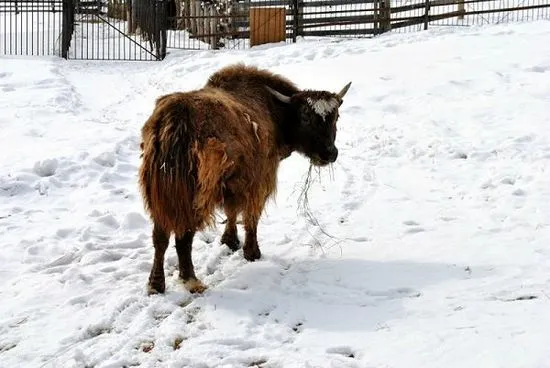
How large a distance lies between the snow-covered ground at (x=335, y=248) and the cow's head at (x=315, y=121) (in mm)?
769

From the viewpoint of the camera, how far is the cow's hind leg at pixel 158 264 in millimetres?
4742

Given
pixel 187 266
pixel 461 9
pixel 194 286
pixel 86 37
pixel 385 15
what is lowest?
pixel 194 286

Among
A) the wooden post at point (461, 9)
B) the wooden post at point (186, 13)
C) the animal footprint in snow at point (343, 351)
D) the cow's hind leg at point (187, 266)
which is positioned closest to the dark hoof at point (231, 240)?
the cow's hind leg at point (187, 266)

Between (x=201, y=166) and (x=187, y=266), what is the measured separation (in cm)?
85

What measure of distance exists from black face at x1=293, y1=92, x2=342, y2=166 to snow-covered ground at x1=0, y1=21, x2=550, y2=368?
2.51ft

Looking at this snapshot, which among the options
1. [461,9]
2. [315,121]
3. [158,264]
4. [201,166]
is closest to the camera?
[201,166]

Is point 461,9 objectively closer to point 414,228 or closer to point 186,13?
point 186,13

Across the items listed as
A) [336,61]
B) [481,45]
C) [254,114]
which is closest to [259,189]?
[254,114]

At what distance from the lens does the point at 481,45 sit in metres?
13.7

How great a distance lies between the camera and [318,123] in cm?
586

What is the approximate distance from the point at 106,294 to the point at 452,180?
4.20m

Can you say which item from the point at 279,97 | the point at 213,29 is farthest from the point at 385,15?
the point at 279,97

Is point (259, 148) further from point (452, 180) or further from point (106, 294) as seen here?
point (452, 180)

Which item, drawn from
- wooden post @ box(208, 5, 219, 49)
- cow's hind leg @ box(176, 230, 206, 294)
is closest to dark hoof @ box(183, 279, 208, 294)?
cow's hind leg @ box(176, 230, 206, 294)
